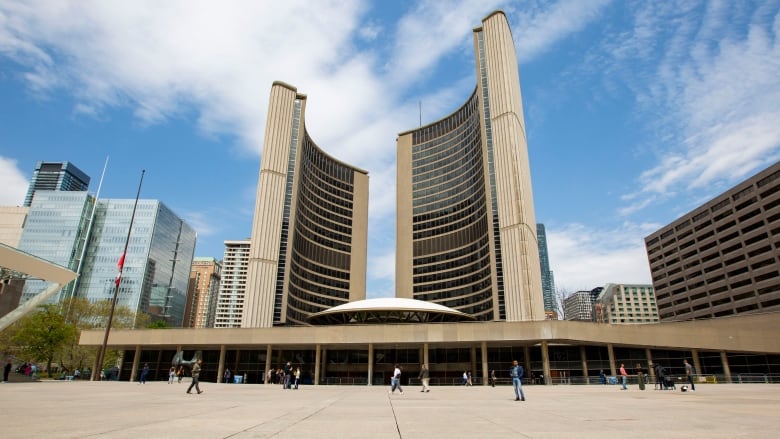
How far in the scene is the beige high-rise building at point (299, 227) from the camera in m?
86.2

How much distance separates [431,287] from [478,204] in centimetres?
2622

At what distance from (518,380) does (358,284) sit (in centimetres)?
10639

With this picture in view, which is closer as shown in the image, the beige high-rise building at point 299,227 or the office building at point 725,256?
the office building at point 725,256

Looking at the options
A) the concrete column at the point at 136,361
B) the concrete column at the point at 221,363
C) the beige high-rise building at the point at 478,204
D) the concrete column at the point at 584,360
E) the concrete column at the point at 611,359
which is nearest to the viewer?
the concrete column at the point at 611,359

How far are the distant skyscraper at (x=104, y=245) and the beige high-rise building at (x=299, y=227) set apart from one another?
2693 inches

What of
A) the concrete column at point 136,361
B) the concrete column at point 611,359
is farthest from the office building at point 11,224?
the concrete column at point 611,359

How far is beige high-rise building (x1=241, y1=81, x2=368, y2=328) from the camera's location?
86.2 meters

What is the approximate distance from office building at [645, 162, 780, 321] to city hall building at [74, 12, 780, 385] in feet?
135

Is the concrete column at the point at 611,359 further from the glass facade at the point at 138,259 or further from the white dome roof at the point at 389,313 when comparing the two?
the glass facade at the point at 138,259

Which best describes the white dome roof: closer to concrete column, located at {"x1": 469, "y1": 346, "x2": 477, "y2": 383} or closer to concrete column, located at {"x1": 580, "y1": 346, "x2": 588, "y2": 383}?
concrete column, located at {"x1": 469, "y1": 346, "x2": 477, "y2": 383}

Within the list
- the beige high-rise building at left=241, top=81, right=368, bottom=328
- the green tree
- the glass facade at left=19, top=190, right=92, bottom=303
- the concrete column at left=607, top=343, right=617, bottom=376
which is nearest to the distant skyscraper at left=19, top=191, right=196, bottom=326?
the glass facade at left=19, top=190, right=92, bottom=303

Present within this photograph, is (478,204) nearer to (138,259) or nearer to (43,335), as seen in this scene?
(43,335)

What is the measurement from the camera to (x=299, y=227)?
336 feet

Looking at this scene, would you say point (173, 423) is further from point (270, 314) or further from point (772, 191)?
point (772, 191)
